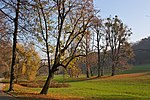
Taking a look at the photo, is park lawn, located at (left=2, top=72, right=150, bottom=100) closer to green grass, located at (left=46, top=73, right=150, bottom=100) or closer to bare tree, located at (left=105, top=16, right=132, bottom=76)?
green grass, located at (left=46, top=73, right=150, bottom=100)

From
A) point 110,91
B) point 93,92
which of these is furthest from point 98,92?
point 110,91

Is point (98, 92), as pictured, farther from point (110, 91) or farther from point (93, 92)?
point (110, 91)

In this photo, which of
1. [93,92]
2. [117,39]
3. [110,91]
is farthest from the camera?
[117,39]

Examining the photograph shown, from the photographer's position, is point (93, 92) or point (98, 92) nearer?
point (93, 92)

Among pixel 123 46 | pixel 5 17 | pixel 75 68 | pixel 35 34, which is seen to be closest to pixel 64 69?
pixel 75 68

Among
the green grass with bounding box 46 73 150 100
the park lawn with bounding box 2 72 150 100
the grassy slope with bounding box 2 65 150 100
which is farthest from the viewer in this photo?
the green grass with bounding box 46 73 150 100

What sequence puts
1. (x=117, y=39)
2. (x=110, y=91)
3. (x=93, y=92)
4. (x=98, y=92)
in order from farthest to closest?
(x=117, y=39)
(x=110, y=91)
(x=98, y=92)
(x=93, y=92)

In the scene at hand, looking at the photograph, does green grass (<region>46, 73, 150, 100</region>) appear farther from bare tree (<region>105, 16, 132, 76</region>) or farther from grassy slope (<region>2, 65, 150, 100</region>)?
bare tree (<region>105, 16, 132, 76</region>)

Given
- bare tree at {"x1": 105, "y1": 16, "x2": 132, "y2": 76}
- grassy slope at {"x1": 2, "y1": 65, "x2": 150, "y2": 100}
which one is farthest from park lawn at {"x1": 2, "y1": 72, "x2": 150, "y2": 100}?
bare tree at {"x1": 105, "y1": 16, "x2": 132, "y2": 76}

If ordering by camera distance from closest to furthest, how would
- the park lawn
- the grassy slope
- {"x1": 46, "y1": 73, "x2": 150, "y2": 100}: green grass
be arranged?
1. the park lawn
2. the grassy slope
3. {"x1": 46, "y1": 73, "x2": 150, "y2": 100}: green grass

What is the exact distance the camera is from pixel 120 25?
262ft

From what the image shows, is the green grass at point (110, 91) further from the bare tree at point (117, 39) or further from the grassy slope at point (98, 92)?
the bare tree at point (117, 39)

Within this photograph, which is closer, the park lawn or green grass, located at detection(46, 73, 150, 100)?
the park lawn

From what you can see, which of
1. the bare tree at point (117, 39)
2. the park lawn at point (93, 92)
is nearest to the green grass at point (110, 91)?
the park lawn at point (93, 92)
